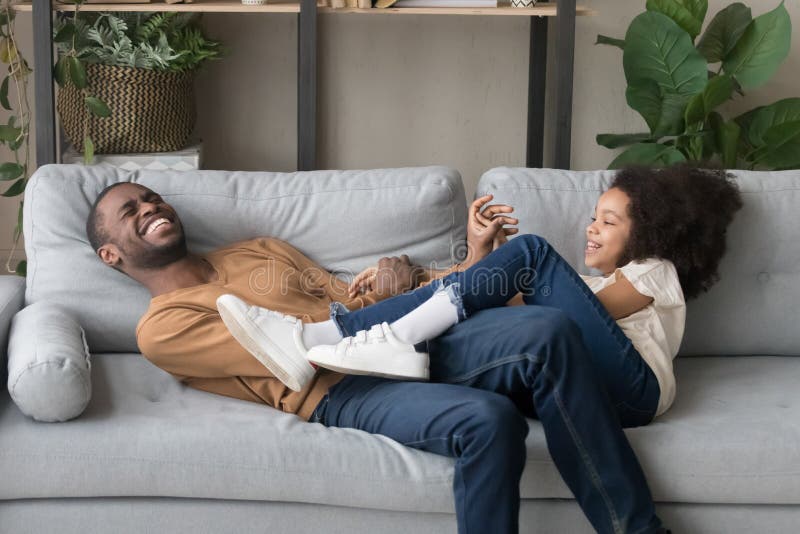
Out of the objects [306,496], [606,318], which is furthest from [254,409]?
[606,318]

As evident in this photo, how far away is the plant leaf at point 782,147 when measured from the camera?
10.2 ft

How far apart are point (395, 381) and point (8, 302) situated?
87 centimetres

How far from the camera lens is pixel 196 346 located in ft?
6.62

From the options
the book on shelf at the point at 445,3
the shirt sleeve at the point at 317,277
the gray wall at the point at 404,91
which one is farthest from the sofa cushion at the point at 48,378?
the gray wall at the point at 404,91

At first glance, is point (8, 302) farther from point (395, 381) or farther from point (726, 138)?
point (726, 138)

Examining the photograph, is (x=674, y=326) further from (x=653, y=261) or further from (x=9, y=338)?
(x=9, y=338)

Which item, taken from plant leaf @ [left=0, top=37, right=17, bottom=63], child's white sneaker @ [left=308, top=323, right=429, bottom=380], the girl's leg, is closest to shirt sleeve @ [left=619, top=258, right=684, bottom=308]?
the girl's leg

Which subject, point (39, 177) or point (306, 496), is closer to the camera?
point (306, 496)

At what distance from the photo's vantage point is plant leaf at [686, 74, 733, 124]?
2.97 meters

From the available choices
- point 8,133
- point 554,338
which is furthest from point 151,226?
point 8,133

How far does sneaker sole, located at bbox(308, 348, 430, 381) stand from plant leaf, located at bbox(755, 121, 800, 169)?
5.65ft

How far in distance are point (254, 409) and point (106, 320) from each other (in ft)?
1.52

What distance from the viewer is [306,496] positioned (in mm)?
1843

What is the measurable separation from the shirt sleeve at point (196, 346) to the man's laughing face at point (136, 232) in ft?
0.64
